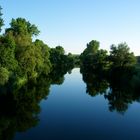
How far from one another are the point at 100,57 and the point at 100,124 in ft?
296

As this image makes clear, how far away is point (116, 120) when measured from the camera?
133 ft

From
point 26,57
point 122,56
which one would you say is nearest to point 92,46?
point 122,56

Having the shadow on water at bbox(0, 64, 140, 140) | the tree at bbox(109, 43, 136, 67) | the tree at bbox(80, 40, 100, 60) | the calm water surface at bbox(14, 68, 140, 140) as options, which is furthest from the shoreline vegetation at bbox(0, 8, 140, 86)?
the tree at bbox(80, 40, 100, 60)

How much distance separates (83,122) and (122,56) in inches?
2333

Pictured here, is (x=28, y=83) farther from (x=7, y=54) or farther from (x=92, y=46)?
(x=92, y=46)

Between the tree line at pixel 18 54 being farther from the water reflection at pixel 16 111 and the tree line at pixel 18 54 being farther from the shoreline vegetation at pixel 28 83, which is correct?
the water reflection at pixel 16 111

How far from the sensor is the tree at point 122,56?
92.5m

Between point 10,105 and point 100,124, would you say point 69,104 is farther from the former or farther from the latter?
point 100,124

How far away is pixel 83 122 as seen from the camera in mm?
39594

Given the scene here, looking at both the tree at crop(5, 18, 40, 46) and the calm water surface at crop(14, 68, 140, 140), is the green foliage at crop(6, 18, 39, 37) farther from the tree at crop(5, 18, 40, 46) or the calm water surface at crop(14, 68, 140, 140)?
the calm water surface at crop(14, 68, 140, 140)

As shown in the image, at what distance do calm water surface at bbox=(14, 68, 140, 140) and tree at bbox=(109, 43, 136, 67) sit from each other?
38.0 metres

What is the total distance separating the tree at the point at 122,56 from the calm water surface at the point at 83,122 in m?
38.0

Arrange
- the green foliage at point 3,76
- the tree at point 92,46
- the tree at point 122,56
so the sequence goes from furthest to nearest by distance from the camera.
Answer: the tree at point 92,46 → the tree at point 122,56 → the green foliage at point 3,76

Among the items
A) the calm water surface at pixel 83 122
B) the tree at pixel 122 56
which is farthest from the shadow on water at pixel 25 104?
the tree at pixel 122 56
